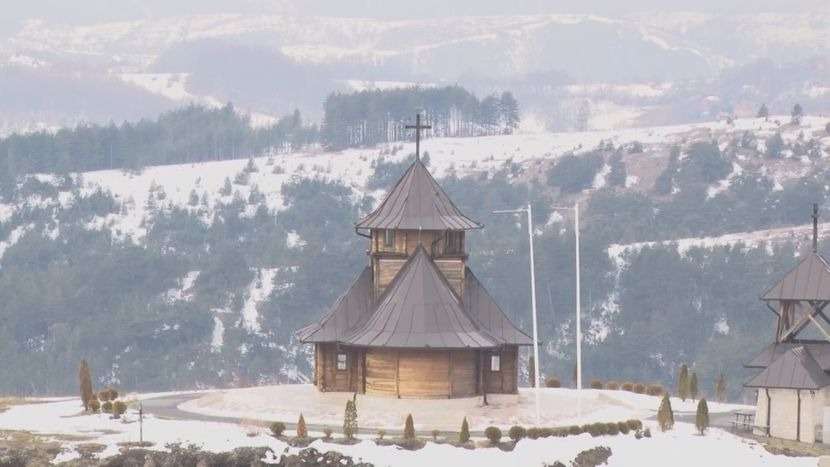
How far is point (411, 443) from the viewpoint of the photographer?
71.1 meters

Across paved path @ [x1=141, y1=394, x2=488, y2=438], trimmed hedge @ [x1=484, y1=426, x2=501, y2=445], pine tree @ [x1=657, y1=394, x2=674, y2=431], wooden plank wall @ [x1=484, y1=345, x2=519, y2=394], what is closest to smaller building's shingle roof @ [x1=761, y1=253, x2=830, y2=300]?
pine tree @ [x1=657, y1=394, x2=674, y2=431]

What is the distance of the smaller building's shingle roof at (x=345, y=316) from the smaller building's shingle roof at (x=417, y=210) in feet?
8.10

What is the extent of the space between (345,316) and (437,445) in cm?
1656

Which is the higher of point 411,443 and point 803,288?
point 803,288

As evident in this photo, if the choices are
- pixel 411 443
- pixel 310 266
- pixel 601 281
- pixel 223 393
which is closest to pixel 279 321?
pixel 310 266

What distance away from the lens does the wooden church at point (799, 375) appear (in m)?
78.8

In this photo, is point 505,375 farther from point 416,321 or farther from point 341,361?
point 341,361

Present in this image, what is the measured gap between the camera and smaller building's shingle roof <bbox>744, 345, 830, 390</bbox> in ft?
259

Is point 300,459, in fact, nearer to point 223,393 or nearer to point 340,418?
point 340,418

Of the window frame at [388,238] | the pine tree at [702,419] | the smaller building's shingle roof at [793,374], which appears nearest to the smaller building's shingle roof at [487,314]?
the window frame at [388,238]

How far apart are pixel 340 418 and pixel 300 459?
1017 centimetres

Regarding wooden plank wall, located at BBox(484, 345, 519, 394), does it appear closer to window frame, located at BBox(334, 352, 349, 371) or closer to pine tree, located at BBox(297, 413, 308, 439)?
window frame, located at BBox(334, 352, 349, 371)

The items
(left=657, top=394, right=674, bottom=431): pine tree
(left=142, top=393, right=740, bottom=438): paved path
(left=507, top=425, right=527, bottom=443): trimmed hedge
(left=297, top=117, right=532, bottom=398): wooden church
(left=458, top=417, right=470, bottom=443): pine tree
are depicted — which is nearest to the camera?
(left=458, top=417, right=470, bottom=443): pine tree

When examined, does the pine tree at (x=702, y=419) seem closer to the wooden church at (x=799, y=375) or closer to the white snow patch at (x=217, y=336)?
the wooden church at (x=799, y=375)
